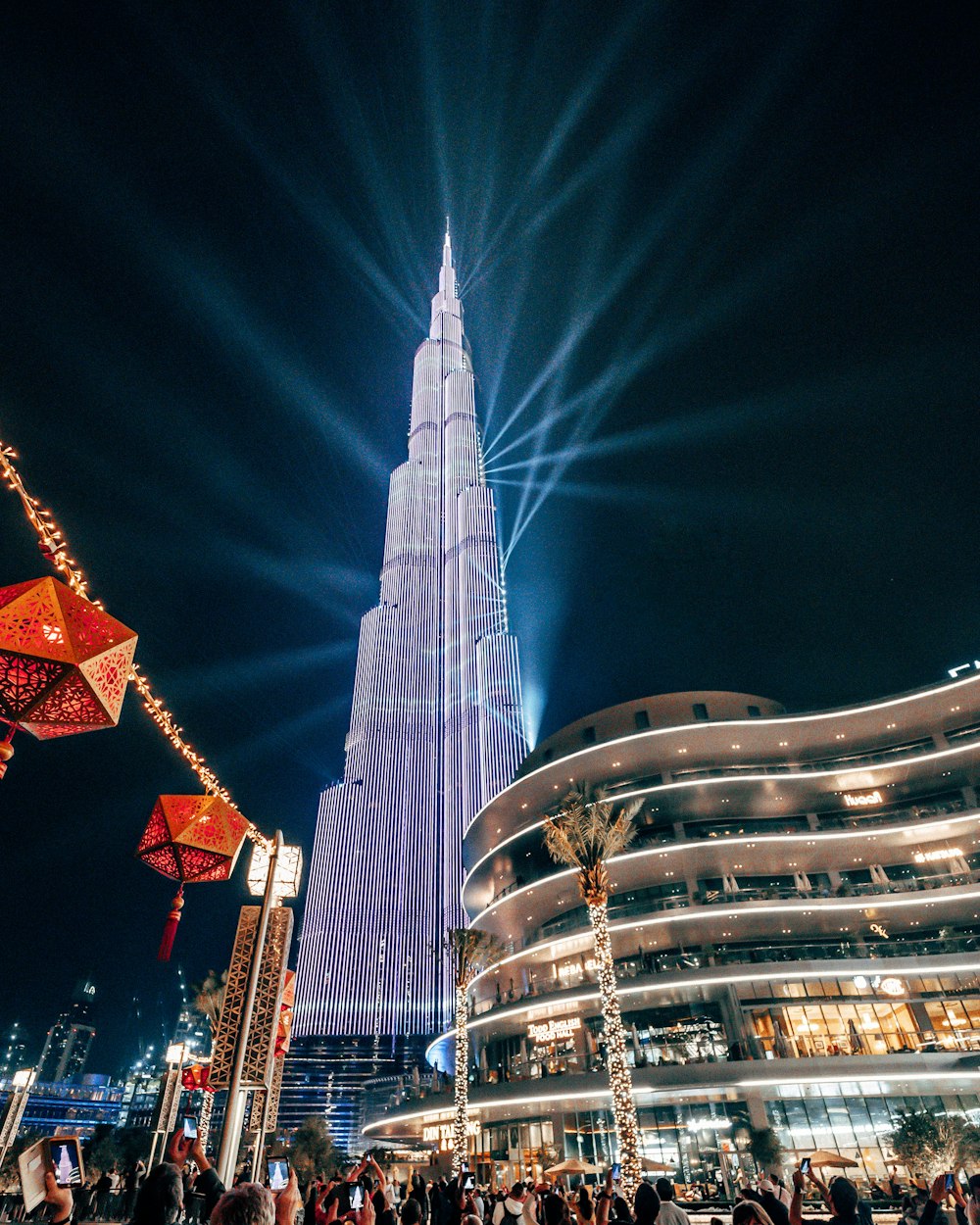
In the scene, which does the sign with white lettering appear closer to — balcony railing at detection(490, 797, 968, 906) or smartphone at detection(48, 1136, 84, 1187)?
balcony railing at detection(490, 797, 968, 906)

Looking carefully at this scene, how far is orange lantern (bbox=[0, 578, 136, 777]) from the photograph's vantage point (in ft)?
25.4

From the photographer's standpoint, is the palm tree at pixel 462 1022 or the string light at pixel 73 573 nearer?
the string light at pixel 73 573

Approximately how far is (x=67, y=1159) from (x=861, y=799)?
47296mm

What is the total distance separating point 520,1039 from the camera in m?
42.8

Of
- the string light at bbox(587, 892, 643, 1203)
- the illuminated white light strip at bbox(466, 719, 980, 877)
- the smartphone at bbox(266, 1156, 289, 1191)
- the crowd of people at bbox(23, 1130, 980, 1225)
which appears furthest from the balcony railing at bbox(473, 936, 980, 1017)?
the smartphone at bbox(266, 1156, 289, 1191)

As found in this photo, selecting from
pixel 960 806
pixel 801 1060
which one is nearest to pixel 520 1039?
pixel 801 1060

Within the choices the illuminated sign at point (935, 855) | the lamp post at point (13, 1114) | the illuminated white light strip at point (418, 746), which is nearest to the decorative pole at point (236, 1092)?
the lamp post at point (13, 1114)

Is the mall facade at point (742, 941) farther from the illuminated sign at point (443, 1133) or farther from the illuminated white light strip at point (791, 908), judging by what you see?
the illuminated sign at point (443, 1133)

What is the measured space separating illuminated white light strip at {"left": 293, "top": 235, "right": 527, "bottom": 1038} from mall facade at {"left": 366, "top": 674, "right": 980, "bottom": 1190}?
6522 centimetres

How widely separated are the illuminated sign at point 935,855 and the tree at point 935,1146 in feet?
56.3

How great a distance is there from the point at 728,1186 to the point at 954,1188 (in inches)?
1143

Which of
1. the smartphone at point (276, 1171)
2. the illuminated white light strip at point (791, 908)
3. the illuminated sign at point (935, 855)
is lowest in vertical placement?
the smartphone at point (276, 1171)

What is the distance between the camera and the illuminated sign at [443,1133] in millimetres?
42156

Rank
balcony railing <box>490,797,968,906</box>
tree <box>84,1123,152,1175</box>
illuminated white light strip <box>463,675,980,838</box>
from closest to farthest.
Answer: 1. balcony railing <box>490,797,968,906</box>
2. illuminated white light strip <box>463,675,980,838</box>
3. tree <box>84,1123,152,1175</box>
